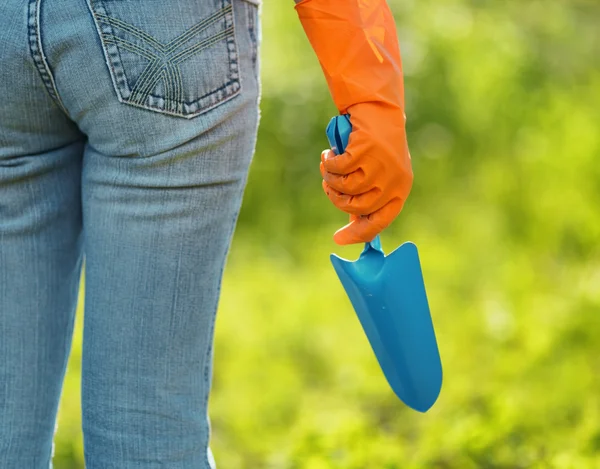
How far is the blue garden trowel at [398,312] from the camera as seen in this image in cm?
139

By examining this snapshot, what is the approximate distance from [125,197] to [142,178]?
0.12 ft

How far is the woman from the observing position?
3.84 ft

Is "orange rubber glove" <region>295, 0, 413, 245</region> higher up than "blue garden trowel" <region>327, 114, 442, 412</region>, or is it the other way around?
"orange rubber glove" <region>295, 0, 413, 245</region>

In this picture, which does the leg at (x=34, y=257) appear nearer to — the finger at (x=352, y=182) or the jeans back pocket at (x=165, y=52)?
the jeans back pocket at (x=165, y=52)

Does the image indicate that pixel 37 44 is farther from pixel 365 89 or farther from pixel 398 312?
pixel 398 312

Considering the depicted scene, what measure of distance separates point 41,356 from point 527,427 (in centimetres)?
153

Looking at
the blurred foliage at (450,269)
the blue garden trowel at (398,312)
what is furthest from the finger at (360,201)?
the blurred foliage at (450,269)

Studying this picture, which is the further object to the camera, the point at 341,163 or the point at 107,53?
the point at 341,163

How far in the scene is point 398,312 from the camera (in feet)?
4.56

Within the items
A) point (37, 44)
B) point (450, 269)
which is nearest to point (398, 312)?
point (37, 44)

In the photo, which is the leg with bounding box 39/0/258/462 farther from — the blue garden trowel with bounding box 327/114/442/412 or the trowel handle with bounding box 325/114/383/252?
the blue garden trowel with bounding box 327/114/442/412

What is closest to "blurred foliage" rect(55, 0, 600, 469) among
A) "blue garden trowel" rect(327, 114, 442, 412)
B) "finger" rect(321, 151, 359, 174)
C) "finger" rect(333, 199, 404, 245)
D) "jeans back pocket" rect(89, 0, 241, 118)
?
"blue garden trowel" rect(327, 114, 442, 412)

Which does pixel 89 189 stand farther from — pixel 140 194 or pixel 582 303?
pixel 582 303

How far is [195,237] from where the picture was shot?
1.24 metres
